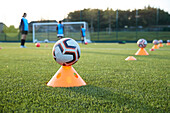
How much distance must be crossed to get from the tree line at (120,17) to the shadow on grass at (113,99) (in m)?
31.4

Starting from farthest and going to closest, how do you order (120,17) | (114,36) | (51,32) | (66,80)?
(120,17), (114,36), (51,32), (66,80)

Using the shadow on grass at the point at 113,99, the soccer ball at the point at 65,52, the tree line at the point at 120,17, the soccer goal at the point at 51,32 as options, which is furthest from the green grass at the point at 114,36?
the shadow on grass at the point at 113,99

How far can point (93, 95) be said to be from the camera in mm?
2361

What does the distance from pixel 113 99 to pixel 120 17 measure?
3929 cm

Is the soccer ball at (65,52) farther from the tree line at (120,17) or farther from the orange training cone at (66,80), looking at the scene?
the tree line at (120,17)

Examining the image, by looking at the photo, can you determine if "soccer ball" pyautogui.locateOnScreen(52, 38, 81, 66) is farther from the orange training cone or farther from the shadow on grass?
the shadow on grass

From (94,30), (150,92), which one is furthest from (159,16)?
(150,92)

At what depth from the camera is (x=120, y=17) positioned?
3997 cm

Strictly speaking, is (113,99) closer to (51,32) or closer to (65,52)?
(65,52)

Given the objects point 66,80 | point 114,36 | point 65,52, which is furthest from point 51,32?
point 66,80

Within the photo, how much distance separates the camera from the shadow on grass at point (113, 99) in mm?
1953

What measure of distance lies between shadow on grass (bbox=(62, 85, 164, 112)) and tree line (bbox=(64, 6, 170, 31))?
3144cm

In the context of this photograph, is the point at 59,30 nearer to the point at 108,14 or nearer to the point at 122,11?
the point at 108,14

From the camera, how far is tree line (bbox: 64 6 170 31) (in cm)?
3600
